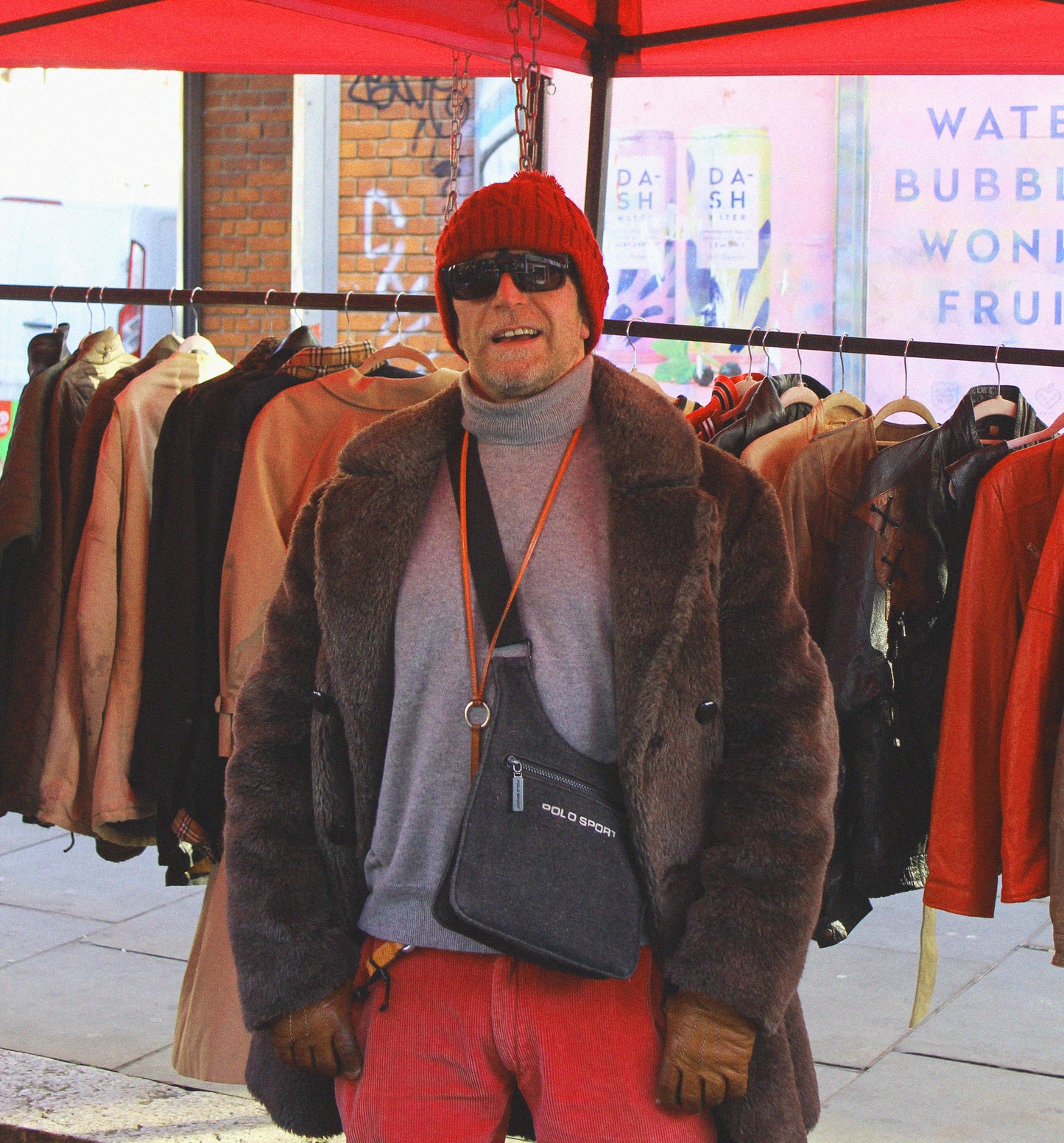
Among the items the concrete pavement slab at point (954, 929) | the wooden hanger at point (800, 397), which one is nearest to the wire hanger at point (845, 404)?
the wooden hanger at point (800, 397)

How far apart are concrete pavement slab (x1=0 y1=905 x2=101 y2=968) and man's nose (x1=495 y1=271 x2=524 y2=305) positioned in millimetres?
3729

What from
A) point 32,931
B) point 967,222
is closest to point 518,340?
point 32,931

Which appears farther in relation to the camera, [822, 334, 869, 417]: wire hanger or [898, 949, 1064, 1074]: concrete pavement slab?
[898, 949, 1064, 1074]: concrete pavement slab

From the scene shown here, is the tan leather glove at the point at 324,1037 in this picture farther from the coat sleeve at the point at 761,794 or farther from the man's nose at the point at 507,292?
the man's nose at the point at 507,292

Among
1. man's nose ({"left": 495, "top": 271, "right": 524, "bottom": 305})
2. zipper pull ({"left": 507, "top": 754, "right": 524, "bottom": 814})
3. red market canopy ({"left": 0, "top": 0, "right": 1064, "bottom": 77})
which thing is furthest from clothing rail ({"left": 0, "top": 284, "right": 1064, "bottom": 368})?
zipper pull ({"left": 507, "top": 754, "right": 524, "bottom": 814})

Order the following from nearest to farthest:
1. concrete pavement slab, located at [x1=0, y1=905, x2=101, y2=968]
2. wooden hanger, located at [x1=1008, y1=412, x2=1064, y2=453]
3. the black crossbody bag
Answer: the black crossbody bag
wooden hanger, located at [x1=1008, y1=412, x2=1064, y2=453]
concrete pavement slab, located at [x1=0, y1=905, x2=101, y2=968]

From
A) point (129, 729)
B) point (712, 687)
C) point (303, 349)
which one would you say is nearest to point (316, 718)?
point (712, 687)

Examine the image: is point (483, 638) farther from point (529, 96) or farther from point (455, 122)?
point (455, 122)

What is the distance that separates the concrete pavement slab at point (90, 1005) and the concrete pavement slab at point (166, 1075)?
4 centimetres

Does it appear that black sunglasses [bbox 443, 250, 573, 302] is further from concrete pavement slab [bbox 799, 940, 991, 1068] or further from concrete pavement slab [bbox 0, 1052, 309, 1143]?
concrete pavement slab [bbox 799, 940, 991, 1068]

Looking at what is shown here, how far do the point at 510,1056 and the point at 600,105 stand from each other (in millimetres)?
2893

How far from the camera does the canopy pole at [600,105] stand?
4.02 metres

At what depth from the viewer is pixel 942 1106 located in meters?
4.00

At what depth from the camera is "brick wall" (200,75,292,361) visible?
27.0 feet
